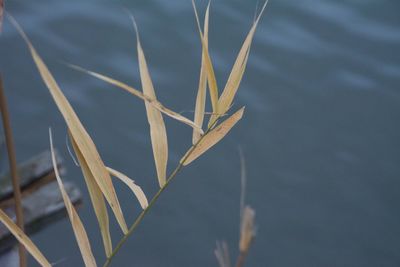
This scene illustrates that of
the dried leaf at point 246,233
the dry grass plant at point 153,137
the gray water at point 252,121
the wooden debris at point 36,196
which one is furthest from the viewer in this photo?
the gray water at point 252,121

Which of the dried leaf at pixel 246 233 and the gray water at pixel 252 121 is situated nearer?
the dried leaf at pixel 246 233

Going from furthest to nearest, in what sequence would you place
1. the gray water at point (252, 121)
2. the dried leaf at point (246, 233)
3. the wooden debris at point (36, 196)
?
1. the gray water at point (252, 121)
2. the wooden debris at point (36, 196)
3. the dried leaf at point (246, 233)

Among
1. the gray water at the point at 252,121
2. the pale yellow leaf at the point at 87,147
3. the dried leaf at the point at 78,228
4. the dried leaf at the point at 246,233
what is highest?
the dried leaf at the point at 246,233

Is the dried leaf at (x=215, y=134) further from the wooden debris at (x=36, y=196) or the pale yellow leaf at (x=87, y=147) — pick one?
the wooden debris at (x=36, y=196)

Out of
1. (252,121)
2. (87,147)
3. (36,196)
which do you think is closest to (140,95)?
(87,147)

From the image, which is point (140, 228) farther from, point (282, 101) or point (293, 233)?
point (282, 101)

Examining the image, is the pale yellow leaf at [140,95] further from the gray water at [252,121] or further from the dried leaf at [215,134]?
the gray water at [252,121]

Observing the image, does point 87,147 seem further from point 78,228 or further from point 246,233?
point 246,233

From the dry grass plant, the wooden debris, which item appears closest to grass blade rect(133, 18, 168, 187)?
the dry grass plant

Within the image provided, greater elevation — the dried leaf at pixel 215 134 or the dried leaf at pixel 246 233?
the dried leaf at pixel 246 233

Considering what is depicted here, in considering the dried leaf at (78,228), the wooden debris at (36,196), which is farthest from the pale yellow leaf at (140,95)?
the wooden debris at (36,196)
